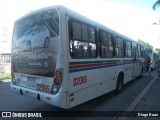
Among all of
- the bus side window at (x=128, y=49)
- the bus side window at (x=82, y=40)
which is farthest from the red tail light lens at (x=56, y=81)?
the bus side window at (x=128, y=49)

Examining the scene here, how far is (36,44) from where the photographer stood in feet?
19.0

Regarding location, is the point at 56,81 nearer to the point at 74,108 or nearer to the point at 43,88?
the point at 43,88

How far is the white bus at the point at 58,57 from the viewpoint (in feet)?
17.1

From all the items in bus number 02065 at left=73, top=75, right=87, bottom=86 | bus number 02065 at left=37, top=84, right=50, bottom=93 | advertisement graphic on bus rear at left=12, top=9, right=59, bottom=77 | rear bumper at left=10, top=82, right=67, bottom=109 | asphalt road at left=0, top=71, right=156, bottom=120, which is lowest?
asphalt road at left=0, top=71, right=156, bottom=120

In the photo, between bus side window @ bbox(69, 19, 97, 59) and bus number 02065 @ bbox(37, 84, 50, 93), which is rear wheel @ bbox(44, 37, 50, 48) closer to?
bus side window @ bbox(69, 19, 97, 59)

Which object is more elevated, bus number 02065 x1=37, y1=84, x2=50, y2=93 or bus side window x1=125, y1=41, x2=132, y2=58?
bus side window x1=125, y1=41, x2=132, y2=58

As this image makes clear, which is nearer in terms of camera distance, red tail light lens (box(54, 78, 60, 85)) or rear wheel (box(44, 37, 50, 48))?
red tail light lens (box(54, 78, 60, 85))

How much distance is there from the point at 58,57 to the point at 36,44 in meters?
0.99

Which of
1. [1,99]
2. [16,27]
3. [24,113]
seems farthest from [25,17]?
[1,99]

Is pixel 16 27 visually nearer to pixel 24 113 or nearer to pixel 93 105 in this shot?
pixel 24 113

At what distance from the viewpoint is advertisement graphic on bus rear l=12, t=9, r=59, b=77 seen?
17.5 ft

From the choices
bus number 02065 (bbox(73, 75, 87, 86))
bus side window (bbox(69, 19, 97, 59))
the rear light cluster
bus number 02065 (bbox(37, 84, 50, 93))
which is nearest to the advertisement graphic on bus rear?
the rear light cluster

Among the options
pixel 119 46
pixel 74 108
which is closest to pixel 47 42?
pixel 74 108

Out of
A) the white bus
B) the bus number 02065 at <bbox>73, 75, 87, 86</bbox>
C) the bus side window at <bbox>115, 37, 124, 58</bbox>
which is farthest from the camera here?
the bus side window at <bbox>115, 37, 124, 58</bbox>
